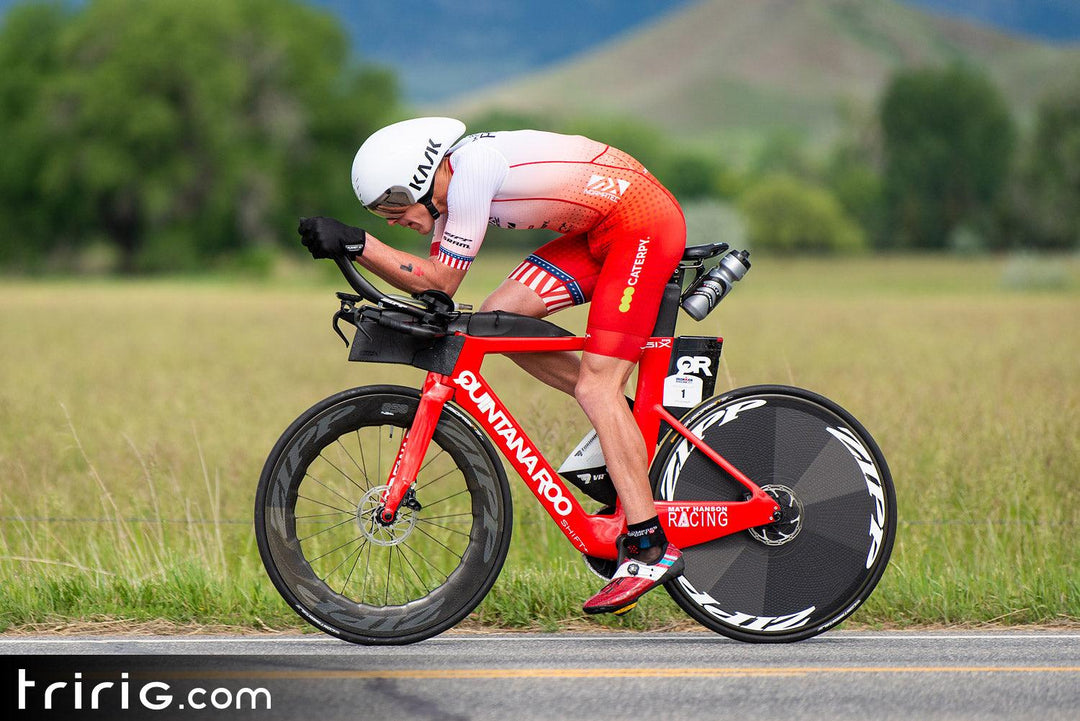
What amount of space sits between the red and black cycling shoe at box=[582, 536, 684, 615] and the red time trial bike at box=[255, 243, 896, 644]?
13 cm

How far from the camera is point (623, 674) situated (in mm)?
4496

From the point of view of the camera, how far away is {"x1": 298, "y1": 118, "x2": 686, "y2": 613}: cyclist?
4746 mm

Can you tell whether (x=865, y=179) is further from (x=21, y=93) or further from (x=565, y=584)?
(x=565, y=584)

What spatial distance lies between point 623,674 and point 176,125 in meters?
64.5

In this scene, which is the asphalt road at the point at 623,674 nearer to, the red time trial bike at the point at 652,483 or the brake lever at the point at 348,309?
the red time trial bike at the point at 652,483

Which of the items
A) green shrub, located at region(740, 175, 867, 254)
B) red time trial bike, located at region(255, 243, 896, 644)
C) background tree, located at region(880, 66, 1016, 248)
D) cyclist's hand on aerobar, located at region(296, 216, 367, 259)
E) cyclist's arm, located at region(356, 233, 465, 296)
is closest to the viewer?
cyclist's hand on aerobar, located at region(296, 216, 367, 259)

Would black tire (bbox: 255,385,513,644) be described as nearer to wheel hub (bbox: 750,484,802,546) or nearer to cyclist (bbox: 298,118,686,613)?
cyclist (bbox: 298,118,686,613)

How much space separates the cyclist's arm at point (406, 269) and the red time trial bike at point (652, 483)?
99 mm

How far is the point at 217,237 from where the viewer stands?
66562 mm

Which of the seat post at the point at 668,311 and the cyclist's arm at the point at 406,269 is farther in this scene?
the seat post at the point at 668,311

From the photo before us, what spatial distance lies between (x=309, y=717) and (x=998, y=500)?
13.7ft

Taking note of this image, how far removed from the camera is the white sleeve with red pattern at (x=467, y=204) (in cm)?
473
